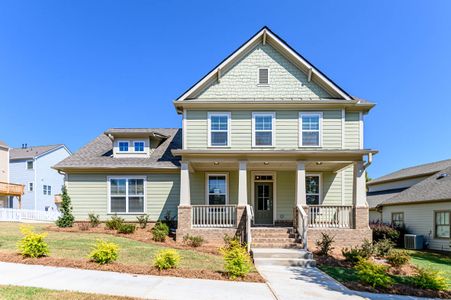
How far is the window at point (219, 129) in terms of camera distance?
48.3ft

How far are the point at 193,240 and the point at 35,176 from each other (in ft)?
94.3

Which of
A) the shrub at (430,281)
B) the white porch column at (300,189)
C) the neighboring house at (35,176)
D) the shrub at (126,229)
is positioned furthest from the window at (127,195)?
the neighboring house at (35,176)

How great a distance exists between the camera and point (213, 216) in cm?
1395

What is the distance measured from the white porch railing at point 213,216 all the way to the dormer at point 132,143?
15.7ft

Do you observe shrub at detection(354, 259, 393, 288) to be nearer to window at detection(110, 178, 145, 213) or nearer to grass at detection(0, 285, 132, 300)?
grass at detection(0, 285, 132, 300)

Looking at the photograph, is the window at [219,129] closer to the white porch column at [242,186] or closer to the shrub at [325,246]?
the white porch column at [242,186]

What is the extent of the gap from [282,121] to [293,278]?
26.7 feet

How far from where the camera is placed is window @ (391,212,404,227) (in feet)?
66.4

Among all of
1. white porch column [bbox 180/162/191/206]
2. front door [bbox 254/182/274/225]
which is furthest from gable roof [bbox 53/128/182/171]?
front door [bbox 254/182/274/225]

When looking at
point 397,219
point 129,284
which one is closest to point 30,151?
point 129,284

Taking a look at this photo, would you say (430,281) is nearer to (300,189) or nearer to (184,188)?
(300,189)

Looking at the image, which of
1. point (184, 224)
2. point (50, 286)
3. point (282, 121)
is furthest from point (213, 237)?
point (50, 286)

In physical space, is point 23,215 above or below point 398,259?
below

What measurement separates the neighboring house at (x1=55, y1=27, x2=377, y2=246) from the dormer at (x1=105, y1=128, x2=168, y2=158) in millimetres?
54
